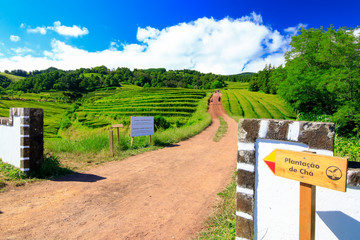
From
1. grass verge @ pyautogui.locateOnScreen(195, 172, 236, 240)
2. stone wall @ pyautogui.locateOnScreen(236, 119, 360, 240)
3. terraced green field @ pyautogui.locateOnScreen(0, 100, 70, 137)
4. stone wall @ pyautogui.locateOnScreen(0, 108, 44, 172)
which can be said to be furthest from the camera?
terraced green field @ pyautogui.locateOnScreen(0, 100, 70, 137)

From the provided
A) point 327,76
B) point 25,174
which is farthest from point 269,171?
point 327,76

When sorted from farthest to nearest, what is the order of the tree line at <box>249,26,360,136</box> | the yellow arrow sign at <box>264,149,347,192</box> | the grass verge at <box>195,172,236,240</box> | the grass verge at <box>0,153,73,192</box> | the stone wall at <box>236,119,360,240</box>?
the tree line at <box>249,26,360,136</box> < the grass verge at <box>0,153,73,192</box> < the grass verge at <box>195,172,236,240</box> < the stone wall at <box>236,119,360,240</box> < the yellow arrow sign at <box>264,149,347,192</box>

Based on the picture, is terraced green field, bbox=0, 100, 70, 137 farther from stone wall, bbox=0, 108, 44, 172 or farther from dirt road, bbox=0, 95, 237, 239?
dirt road, bbox=0, 95, 237, 239

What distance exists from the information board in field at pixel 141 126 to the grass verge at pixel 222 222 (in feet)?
21.9

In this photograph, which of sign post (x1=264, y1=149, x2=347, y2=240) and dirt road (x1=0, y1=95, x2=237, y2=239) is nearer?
sign post (x1=264, y1=149, x2=347, y2=240)

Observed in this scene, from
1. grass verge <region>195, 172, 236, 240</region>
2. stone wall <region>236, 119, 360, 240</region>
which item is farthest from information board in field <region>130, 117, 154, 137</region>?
stone wall <region>236, 119, 360, 240</region>

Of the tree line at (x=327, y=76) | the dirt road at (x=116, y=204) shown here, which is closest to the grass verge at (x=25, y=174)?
the dirt road at (x=116, y=204)

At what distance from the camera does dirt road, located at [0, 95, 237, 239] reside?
3.19 metres

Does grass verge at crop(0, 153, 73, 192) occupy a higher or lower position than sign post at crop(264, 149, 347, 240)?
lower

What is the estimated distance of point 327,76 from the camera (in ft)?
66.3

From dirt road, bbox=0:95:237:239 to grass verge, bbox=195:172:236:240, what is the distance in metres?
0.17

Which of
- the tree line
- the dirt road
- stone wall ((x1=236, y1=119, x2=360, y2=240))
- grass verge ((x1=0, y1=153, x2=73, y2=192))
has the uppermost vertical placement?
the tree line

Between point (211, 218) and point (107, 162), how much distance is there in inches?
192

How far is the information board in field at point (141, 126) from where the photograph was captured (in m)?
10.1
